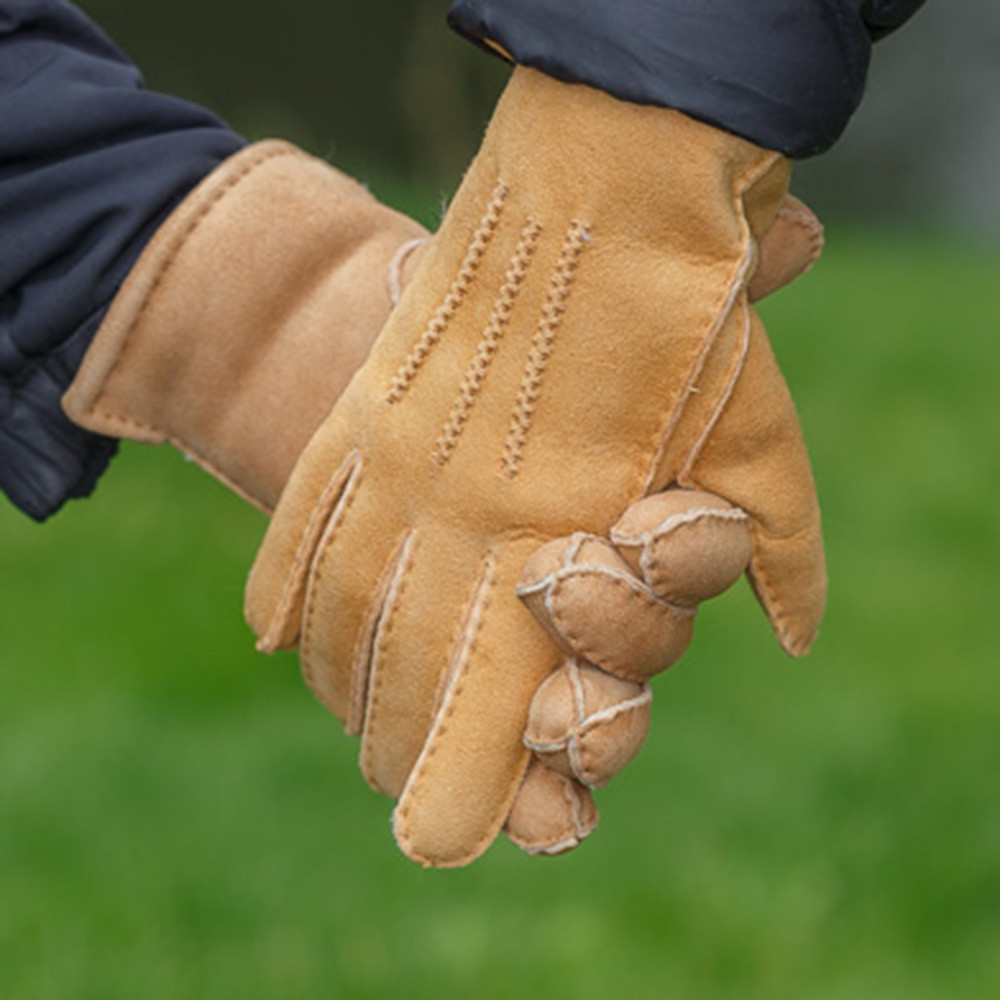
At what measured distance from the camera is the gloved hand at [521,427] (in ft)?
4.10

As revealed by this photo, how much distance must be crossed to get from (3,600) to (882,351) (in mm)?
2508

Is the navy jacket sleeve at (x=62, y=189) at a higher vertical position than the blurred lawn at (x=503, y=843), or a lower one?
higher

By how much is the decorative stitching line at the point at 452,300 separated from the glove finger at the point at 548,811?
0.92 feet

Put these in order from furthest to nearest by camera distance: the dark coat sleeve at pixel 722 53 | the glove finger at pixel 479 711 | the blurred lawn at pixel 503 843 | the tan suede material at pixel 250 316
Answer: the blurred lawn at pixel 503 843 → the tan suede material at pixel 250 316 → the glove finger at pixel 479 711 → the dark coat sleeve at pixel 722 53

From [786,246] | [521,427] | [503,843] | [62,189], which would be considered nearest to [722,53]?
[786,246]

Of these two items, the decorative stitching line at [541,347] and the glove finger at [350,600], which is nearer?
the decorative stitching line at [541,347]

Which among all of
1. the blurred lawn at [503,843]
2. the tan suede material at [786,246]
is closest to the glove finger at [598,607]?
the tan suede material at [786,246]

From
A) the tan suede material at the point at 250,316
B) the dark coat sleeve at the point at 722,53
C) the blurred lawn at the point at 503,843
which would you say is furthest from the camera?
the blurred lawn at the point at 503,843

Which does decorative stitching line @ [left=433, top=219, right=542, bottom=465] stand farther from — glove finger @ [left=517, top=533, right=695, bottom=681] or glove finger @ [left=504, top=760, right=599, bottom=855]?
glove finger @ [left=504, top=760, right=599, bottom=855]

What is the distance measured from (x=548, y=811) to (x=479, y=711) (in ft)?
0.30

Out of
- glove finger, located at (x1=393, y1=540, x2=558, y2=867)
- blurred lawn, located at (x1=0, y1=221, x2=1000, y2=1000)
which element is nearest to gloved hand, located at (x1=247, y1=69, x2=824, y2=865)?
glove finger, located at (x1=393, y1=540, x2=558, y2=867)

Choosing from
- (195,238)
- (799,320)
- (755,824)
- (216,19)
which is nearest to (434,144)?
(216,19)

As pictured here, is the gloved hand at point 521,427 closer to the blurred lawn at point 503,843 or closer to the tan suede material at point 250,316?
the tan suede material at point 250,316

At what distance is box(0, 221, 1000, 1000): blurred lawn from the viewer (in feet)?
10.1
